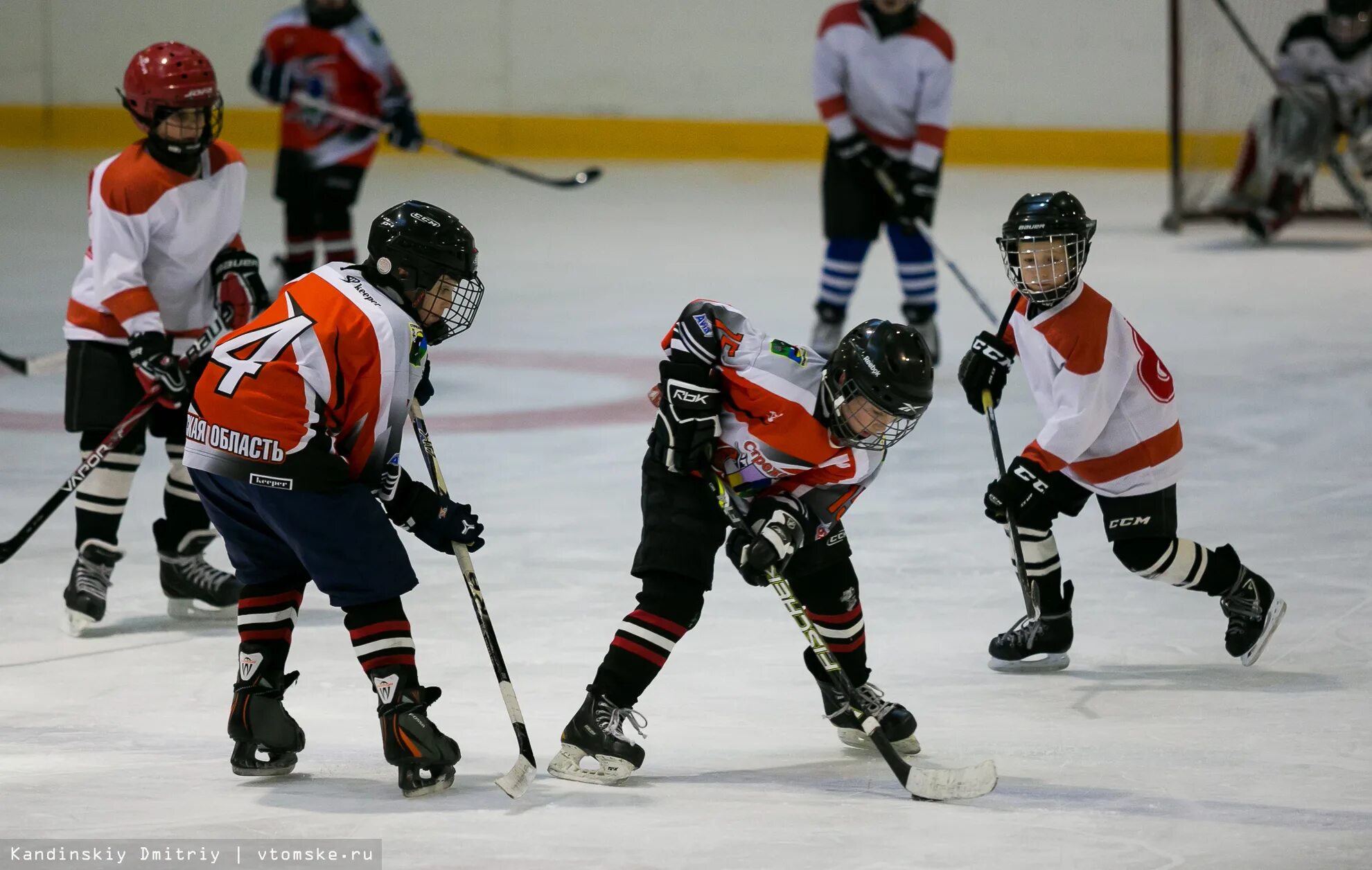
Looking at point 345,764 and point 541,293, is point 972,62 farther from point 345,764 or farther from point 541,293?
point 345,764

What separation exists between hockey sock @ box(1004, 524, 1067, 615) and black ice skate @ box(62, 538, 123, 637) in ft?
5.75

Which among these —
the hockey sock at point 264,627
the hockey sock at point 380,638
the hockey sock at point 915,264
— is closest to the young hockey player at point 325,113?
the hockey sock at point 915,264

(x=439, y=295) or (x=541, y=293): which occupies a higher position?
(x=439, y=295)

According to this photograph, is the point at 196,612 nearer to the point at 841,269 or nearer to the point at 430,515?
the point at 430,515

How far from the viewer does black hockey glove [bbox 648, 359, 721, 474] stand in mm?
2744

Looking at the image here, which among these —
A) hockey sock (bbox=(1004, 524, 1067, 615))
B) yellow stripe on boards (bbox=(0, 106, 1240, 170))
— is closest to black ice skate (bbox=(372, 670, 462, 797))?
hockey sock (bbox=(1004, 524, 1067, 615))

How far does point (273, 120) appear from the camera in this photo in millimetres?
12578

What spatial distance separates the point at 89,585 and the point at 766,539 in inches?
63.5

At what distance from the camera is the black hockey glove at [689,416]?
108 inches

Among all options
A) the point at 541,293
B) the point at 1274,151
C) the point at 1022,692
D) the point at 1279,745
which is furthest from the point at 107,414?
the point at 1274,151

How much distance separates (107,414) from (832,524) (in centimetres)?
161

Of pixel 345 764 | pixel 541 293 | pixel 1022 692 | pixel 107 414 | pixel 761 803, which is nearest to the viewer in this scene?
pixel 761 803

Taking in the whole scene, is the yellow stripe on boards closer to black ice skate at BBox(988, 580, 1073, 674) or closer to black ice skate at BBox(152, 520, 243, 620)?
black ice skate at BBox(152, 520, 243, 620)

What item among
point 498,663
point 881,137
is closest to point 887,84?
point 881,137
